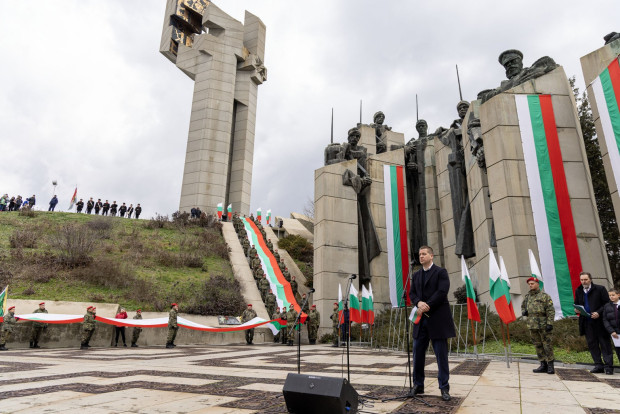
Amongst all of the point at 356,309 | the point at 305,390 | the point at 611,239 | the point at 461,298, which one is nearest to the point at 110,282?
the point at 356,309

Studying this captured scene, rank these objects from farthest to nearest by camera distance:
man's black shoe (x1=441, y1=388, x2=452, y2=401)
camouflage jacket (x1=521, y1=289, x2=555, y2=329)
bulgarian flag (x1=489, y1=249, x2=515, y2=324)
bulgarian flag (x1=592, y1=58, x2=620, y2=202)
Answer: bulgarian flag (x1=592, y1=58, x2=620, y2=202) → bulgarian flag (x1=489, y1=249, x2=515, y2=324) → camouflage jacket (x1=521, y1=289, x2=555, y2=329) → man's black shoe (x1=441, y1=388, x2=452, y2=401)

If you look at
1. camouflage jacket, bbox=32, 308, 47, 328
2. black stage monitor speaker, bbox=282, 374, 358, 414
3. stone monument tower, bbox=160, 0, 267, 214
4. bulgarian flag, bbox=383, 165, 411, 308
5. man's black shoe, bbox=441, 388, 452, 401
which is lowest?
man's black shoe, bbox=441, 388, 452, 401

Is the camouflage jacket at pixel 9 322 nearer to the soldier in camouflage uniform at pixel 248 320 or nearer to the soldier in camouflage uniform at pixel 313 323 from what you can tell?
the soldier in camouflage uniform at pixel 248 320

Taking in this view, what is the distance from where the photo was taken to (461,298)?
48.8 ft

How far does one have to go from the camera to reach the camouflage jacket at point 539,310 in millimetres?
6852

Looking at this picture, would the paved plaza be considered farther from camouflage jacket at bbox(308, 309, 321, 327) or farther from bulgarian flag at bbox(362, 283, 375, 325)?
camouflage jacket at bbox(308, 309, 321, 327)

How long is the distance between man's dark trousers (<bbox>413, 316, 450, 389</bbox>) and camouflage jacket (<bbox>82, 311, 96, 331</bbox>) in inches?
479

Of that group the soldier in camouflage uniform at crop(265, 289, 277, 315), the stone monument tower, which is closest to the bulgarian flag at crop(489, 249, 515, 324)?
the soldier in camouflage uniform at crop(265, 289, 277, 315)

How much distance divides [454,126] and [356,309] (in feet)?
31.7

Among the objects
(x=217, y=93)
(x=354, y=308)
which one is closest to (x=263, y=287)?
(x=354, y=308)

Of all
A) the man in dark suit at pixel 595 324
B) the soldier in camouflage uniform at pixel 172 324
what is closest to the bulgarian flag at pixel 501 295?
the man in dark suit at pixel 595 324

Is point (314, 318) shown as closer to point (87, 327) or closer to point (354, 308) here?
point (354, 308)

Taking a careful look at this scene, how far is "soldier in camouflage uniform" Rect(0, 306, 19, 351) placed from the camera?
12289mm

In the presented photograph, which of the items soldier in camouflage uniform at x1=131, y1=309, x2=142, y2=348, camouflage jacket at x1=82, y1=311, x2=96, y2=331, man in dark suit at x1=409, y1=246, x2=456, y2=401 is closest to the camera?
man in dark suit at x1=409, y1=246, x2=456, y2=401
